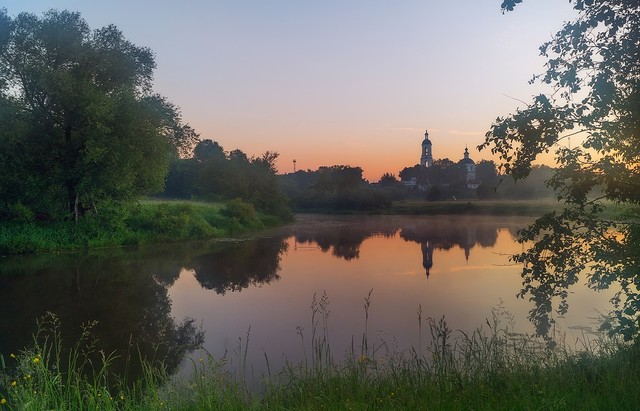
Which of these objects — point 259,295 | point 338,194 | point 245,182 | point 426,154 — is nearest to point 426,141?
point 426,154

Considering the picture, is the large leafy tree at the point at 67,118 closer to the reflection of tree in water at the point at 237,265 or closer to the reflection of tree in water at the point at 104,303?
the reflection of tree in water at the point at 104,303

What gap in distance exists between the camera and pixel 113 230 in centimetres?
2895

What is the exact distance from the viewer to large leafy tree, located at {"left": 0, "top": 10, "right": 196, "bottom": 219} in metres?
25.1

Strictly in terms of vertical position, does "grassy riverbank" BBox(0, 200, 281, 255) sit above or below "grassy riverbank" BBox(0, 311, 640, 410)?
above

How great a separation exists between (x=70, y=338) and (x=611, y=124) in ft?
37.9

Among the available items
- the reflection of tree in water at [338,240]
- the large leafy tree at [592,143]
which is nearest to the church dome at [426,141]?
the reflection of tree in water at [338,240]

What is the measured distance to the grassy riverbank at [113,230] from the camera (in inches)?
968

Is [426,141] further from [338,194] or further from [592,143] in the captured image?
[592,143]

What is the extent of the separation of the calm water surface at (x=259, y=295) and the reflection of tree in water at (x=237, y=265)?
57mm

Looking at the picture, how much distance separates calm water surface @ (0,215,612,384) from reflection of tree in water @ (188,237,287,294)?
57 mm

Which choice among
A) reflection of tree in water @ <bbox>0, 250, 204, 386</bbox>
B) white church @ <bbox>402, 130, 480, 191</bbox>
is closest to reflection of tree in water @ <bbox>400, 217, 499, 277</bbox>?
reflection of tree in water @ <bbox>0, 250, 204, 386</bbox>

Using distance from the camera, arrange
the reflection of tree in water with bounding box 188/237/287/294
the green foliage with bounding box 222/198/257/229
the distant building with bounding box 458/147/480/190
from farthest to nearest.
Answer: the distant building with bounding box 458/147/480/190
the green foliage with bounding box 222/198/257/229
the reflection of tree in water with bounding box 188/237/287/294

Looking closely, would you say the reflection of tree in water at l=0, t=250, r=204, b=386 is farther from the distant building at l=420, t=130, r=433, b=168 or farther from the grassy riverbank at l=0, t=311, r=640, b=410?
the distant building at l=420, t=130, r=433, b=168

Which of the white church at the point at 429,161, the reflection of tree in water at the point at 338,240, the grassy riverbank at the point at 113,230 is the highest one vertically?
the white church at the point at 429,161
